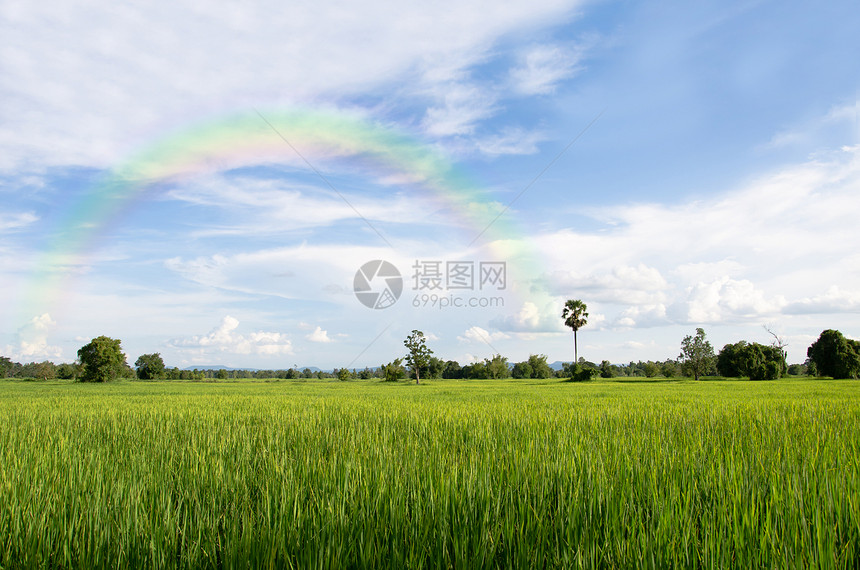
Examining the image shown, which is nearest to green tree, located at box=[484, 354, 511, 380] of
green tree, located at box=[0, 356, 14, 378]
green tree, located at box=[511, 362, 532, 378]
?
green tree, located at box=[511, 362, 532, 378]

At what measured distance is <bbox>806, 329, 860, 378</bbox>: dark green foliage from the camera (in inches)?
2318

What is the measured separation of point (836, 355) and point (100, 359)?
98.7 meters

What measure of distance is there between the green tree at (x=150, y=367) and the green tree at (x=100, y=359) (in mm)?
21880

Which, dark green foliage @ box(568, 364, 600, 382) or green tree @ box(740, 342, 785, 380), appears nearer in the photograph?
dark green foliage @ box(568, 364, 600, 382)

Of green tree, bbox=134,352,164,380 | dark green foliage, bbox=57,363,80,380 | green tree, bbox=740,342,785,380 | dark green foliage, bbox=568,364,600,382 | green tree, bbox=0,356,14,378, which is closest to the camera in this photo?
dark green foliage, bbox=568,364,600,382

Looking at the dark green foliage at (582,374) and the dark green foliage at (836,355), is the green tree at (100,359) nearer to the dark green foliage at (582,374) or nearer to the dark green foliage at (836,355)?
the dark green foliage at (582,374)

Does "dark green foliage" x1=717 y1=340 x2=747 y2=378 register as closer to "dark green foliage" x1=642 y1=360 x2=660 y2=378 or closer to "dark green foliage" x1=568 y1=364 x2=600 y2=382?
"dark green foliage" x1=642 y1=360 x2=660 y2=378

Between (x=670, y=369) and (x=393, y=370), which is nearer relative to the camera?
(x=393, y=370)

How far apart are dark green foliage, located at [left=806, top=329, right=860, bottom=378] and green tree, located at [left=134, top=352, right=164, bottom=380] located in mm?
108594

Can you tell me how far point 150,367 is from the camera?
84.2 metres

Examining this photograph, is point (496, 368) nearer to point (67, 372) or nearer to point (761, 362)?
point (761, 362)

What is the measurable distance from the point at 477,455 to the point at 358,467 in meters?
1.36

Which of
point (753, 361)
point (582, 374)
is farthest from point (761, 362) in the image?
point (582, 374)

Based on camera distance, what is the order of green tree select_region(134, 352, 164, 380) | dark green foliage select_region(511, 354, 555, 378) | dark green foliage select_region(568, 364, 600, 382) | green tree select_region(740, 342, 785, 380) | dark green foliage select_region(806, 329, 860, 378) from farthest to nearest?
dark green foliage select_region(511, 354, 555, 378)
green tree select_region(134, 352, 164, 380)
dark green foliage select_region(806, 329, 860, 378)
green tree select_region(740, 342, 785, 380)
dark green foliage select_region(568, 364, 600, 382)
